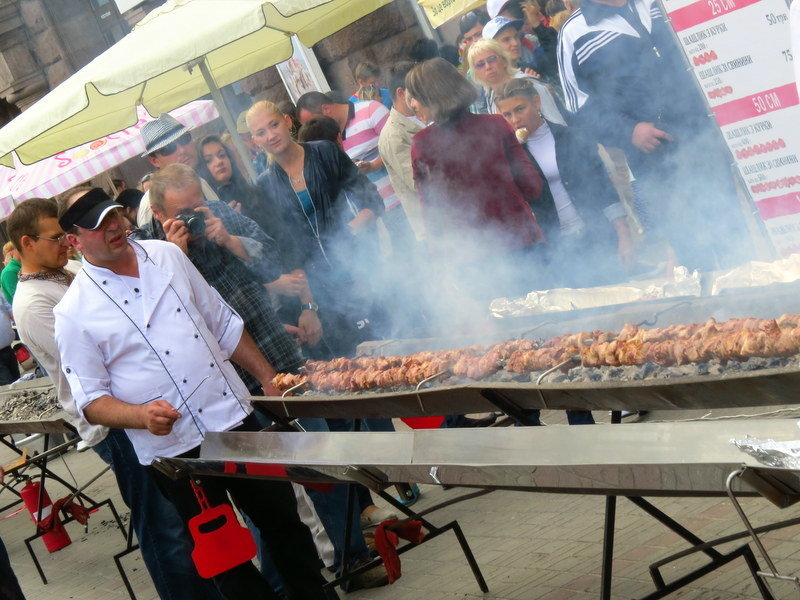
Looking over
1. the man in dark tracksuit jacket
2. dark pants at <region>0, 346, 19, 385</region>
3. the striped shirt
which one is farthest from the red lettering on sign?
dark pants at <region>0, 346, 19, 385</region>

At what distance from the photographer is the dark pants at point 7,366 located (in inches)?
484

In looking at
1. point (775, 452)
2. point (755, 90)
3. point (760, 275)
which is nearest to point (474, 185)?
point (755, 90)

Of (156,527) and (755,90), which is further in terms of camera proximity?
(755,90)

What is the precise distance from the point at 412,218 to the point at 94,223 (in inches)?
143

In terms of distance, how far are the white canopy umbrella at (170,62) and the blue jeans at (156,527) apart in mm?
2711

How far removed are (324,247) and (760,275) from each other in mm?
3293

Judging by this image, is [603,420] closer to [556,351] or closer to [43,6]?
[556,351]

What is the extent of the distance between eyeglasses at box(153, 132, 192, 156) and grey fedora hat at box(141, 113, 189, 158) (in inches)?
1.3

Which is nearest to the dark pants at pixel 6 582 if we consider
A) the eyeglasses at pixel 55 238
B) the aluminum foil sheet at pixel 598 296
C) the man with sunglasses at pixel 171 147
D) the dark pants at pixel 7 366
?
the eyeglasses at pixel 55 238

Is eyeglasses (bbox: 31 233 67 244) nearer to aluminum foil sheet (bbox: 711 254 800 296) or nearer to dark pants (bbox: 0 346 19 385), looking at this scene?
aluminum foil sheet (bbox: 711 254 800 296)

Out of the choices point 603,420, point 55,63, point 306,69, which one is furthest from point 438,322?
point 55,63

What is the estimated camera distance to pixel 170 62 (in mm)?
6457

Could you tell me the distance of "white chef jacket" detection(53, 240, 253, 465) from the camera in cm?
415

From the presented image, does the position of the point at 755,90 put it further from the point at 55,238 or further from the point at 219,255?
the point at 55,238
